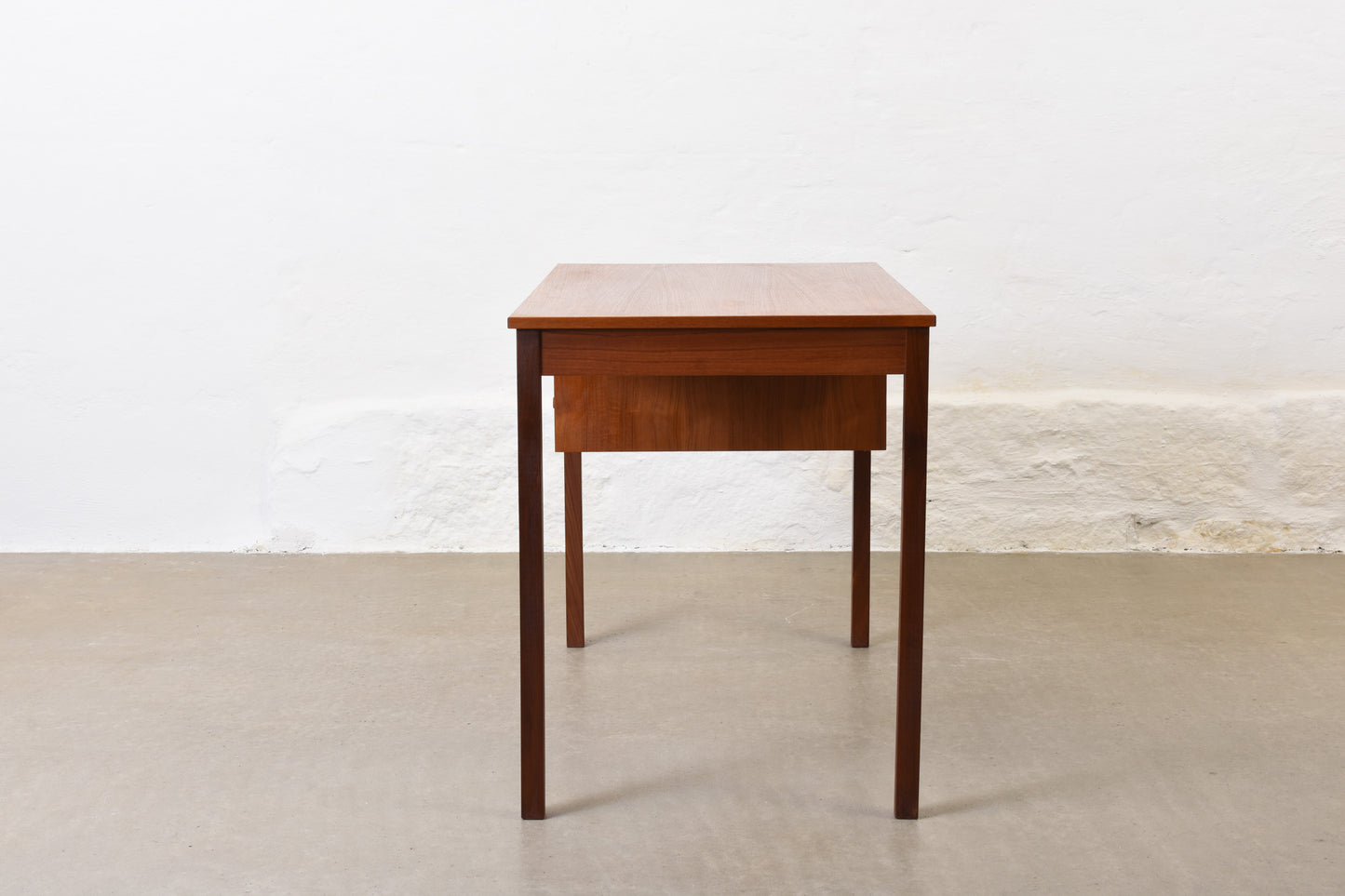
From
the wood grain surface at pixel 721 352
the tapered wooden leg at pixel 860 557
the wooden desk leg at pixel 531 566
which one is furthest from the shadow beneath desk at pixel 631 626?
the wood grain surface at pixel 721 352

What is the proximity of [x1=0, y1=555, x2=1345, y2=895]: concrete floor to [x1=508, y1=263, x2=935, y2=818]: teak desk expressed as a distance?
0.56 feet

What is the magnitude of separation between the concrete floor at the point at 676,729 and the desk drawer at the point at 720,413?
482 millimetres

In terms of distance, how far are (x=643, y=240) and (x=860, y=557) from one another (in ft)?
3.57

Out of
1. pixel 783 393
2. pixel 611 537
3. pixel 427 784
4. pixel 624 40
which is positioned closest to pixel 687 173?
pixel 624 40

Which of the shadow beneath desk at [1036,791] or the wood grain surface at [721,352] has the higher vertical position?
the wood grain surface at [721,352]

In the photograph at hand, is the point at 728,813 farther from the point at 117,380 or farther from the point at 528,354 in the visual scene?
the point at 117,380

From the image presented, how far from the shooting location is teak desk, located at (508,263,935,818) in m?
1.85

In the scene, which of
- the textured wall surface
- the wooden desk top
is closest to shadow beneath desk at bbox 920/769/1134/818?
the wooden desk top

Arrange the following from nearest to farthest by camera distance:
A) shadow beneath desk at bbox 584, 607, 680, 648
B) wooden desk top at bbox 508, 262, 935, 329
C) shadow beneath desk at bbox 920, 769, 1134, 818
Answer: wooden desk top at bbox 508, 262, 935, 329 → shadow beneath desk at bbox 920, 769, 1134, 818 → shadow beneath desk at bbox 584, 607, 680, 648

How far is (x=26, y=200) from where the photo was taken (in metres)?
3.34

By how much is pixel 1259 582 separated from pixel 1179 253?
83cm

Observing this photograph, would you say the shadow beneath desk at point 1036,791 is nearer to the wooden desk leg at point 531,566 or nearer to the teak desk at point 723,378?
the teak desk at point 723,378

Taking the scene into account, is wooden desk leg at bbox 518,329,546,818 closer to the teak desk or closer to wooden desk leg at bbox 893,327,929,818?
the teak desk

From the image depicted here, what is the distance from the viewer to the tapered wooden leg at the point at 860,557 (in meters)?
2.64
